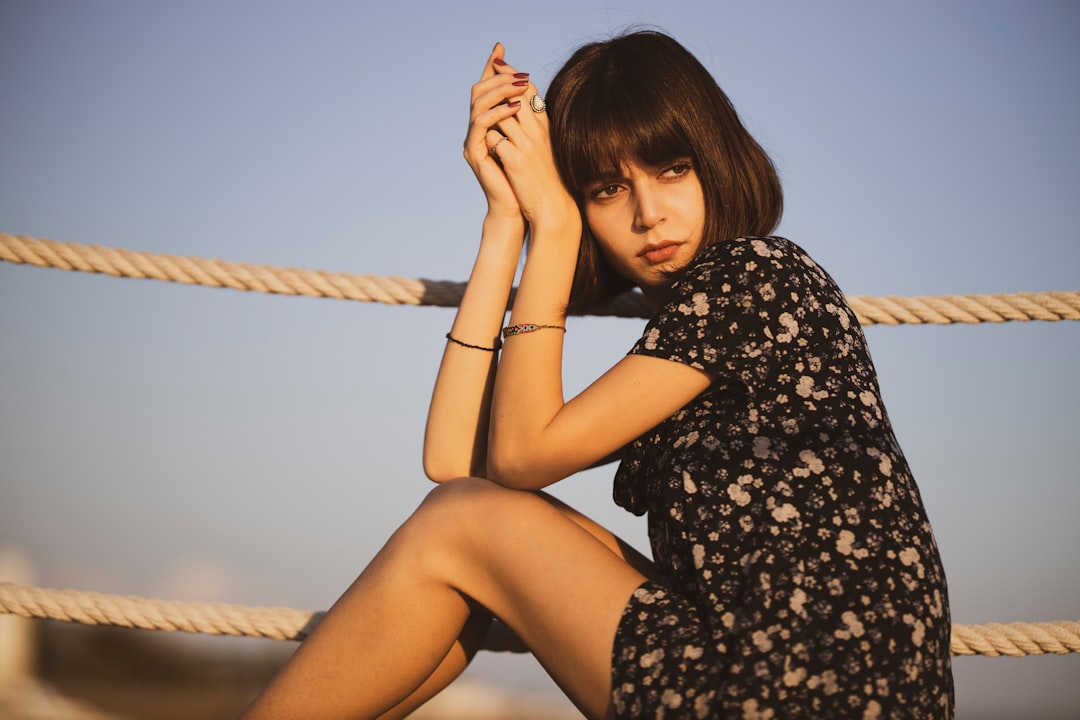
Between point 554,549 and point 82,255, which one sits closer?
point 554,549

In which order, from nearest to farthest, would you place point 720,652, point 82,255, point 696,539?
1. point 720,652
2. point 696,539
3. point 82,255

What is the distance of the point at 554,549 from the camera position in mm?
1448

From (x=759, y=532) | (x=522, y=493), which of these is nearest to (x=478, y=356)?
(x=522, y=493)

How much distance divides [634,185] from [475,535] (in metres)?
0.72

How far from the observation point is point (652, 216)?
69.2 inches

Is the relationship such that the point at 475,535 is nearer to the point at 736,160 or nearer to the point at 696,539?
the point at 696,539

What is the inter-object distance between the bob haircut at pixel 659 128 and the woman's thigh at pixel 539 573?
2.14ft

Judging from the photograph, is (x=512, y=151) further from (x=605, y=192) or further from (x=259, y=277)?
(x=259, y=277)

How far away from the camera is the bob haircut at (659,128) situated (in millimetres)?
1756

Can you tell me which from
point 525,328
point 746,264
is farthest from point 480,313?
point 746,264

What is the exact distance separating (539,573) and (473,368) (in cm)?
59

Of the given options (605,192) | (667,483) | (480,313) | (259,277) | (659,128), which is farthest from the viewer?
(259,277)

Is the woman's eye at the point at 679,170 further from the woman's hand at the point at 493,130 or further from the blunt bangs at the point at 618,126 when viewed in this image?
the woman's hand at the point at 493,130

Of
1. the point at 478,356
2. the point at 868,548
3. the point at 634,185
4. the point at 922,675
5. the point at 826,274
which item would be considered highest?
the point at 634,185
